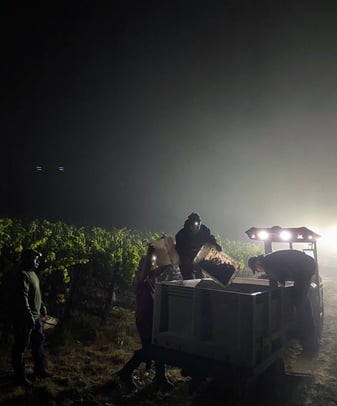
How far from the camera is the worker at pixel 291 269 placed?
184 inches

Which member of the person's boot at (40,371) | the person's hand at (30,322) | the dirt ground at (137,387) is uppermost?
the person's hand at (30,322)

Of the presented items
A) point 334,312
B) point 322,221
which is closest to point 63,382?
point 334,312

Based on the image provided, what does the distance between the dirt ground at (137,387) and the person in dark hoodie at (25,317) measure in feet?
0.92

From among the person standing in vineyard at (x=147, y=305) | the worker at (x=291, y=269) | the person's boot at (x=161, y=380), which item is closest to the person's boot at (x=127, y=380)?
the person standing in vineyard at (x=147, y=305)

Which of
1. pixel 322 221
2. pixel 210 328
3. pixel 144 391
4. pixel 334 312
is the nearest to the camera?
pixel 210 328

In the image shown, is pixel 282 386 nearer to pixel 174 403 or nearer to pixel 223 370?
pixel 174 403

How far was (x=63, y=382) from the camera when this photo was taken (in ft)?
15.9

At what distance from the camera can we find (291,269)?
468cm

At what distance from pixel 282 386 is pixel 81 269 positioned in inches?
210

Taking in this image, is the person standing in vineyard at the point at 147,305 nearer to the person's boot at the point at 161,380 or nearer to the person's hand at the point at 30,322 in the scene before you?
the person's boot at the point at 161,380

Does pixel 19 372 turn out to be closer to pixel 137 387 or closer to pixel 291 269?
pixel 137 387

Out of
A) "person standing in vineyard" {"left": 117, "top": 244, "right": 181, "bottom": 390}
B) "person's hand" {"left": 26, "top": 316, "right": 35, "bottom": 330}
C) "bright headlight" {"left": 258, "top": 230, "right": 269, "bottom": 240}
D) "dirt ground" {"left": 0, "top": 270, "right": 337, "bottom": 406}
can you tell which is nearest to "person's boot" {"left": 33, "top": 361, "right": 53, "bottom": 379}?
"dirt ground" {"left": 0, "top": 270, "right": 337, "bottom": 406}

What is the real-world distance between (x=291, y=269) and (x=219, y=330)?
5.59ft

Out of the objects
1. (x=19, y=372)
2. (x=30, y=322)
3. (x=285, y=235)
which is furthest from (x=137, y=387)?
(x=285, y=235)
